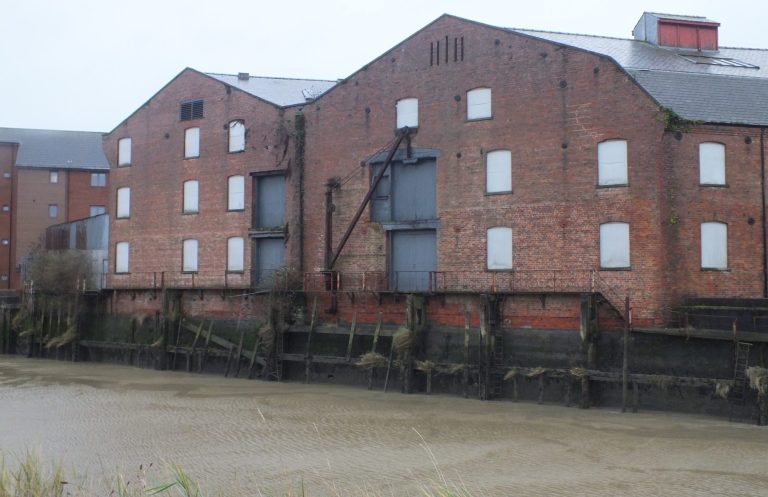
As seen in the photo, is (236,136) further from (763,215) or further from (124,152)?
(763,215)

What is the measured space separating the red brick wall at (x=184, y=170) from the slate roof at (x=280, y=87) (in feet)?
3.57

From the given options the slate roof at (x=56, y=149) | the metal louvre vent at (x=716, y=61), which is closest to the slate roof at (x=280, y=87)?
the metal louvre vent at (x=716, y=61)

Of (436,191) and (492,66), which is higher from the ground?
(492,66)

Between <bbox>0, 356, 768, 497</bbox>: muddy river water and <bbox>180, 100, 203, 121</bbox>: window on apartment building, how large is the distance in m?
11.7

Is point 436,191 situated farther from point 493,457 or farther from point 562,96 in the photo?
point 493,457

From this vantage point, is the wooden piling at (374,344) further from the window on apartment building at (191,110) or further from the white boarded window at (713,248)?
the window on apartment building at (191,110)

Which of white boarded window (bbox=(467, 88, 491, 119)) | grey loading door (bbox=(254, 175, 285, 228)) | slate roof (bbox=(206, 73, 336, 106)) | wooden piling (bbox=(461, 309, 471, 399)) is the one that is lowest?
wooden piling (bbox=(461, 309, 471, 399))

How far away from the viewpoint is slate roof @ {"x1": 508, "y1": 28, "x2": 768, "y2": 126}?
21172mm

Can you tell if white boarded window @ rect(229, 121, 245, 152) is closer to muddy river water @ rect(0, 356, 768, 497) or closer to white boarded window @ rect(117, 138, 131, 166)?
white boarded window @ rect(117, 138, 131, 166)

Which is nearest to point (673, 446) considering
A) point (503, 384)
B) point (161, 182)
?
point (503, 384)

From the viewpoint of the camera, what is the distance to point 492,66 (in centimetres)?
2334

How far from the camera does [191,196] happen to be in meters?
30.4

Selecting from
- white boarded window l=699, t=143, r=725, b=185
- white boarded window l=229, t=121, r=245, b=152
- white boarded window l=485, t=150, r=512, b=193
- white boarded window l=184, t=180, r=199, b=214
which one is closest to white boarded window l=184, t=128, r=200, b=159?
white boarded window l=184, t=180, r=199, b=214

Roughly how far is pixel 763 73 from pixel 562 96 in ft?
21.8
